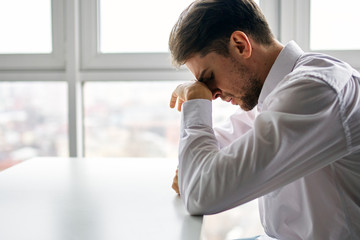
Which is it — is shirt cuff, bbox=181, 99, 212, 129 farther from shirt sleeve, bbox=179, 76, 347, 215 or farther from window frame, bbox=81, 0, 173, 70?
window frame, bbox=81, 0, 173, 70

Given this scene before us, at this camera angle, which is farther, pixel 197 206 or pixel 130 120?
pixel 130 120

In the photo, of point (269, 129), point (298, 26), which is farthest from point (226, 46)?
point (298, 26)

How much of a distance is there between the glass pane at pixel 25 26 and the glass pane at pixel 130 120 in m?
0.34

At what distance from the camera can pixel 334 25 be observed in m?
1.77

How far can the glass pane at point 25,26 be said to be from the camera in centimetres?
195

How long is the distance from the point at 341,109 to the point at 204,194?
313 mm

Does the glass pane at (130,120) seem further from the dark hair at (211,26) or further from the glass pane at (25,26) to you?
the dark hair at (211,26)

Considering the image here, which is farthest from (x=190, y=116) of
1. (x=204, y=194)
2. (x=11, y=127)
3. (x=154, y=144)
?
(x=11, y=127)

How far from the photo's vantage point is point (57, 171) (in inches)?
47.6

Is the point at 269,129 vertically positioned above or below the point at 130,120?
above

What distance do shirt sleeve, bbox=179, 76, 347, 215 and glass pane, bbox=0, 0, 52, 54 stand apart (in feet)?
4.93

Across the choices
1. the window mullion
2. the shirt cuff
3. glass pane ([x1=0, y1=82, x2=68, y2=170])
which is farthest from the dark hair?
glass pane ([x1=0, y1=82, x2=68, y2=170])

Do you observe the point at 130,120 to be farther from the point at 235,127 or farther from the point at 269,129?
the point at 269,129

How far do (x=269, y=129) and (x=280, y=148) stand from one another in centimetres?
4
